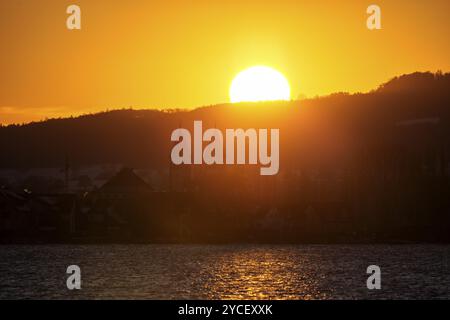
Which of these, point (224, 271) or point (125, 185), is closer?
point (224, 271)

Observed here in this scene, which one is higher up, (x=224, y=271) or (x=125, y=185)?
(x=125, y=185)

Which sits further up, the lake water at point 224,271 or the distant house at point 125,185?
the distant house at point 125,185

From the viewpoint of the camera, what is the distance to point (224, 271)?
8212 cm

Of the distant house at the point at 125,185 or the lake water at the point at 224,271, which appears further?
the distant house at the point at 125,185

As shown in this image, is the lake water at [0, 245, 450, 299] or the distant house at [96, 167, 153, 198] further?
the distant house at [96, 167, 153, 198]

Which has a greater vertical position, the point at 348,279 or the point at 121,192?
the point at 121,192

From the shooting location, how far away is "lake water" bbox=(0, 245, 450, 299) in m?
Answer: 64.3

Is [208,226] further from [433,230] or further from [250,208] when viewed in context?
[433,230]

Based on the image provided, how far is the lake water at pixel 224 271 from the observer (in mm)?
64312

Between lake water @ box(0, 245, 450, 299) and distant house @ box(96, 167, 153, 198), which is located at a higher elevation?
distant house @ box(96, 167, 153, 198)
